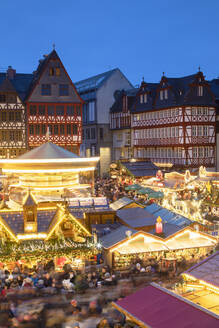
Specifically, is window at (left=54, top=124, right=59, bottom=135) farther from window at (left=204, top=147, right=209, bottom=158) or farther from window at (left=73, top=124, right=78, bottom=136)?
window at (left=204, top=147, right=209, bottom=158)

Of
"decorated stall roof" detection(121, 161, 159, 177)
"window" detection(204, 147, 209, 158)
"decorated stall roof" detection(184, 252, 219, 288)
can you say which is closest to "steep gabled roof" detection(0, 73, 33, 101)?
"decorated stall roof" detection(121, 161, 159, 177)

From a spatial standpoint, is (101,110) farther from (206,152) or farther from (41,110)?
(206,152)

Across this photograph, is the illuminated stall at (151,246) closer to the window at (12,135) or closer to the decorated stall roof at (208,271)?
the decorated stall roof at (208,271)

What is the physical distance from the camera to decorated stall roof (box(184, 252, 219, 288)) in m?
11.2

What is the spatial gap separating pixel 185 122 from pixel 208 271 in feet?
110

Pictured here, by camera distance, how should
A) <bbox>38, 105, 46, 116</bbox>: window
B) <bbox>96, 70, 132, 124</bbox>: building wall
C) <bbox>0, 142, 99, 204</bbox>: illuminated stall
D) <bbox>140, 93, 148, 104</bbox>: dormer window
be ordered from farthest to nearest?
<bbox>96, 70, 132, 124</bbox>: building wall < <bbox>140, 93, 148, 104</bbox>: dormer window < <bbox>38, 105, 46, 116</bbox>: window < <bbox>0, 142, 99, 204</bbox>: illuminated stall

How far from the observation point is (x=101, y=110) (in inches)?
2279

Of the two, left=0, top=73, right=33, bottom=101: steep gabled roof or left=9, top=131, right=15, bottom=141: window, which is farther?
left=0, top=73, right=33, bottom=101: steep gabled roof

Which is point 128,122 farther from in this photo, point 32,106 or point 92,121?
point 32,106

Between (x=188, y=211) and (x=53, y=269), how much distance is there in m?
11.9

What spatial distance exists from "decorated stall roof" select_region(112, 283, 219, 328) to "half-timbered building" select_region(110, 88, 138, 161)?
4439 cm

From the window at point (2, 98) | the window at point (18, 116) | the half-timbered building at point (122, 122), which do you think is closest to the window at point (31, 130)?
the window at point (18, 116)

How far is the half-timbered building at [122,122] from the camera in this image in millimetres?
54500

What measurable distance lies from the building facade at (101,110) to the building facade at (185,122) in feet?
31.6
